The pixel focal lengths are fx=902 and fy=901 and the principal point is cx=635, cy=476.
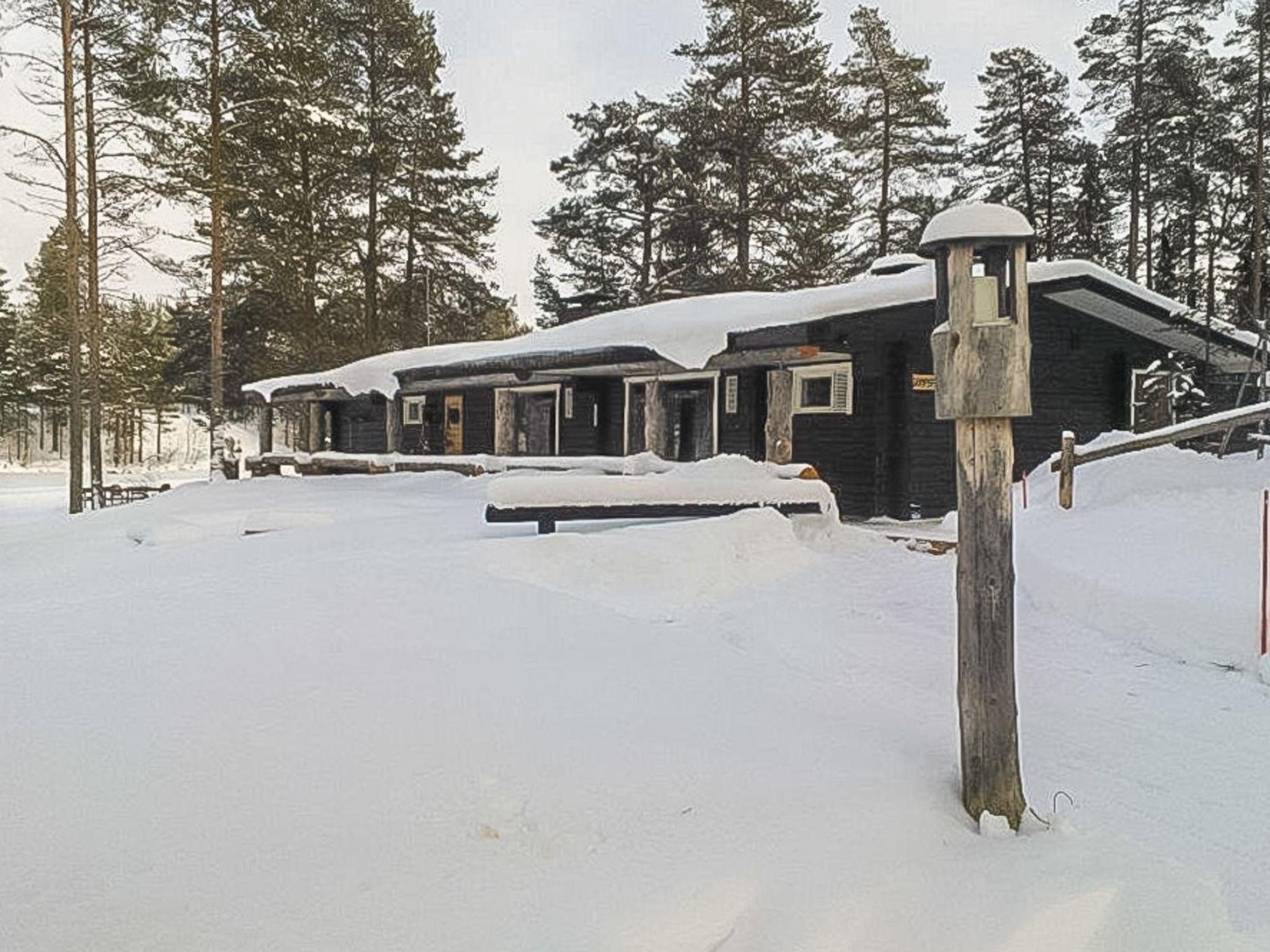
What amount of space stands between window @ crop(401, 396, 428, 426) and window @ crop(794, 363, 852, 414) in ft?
30.9

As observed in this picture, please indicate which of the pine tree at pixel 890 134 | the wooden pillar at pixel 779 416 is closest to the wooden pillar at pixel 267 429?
the wooden pillar at pixel 779 416

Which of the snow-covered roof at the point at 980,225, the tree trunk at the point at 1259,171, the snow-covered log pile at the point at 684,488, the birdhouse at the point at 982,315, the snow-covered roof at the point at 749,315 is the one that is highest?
the tree trunk at the point at 1259,171

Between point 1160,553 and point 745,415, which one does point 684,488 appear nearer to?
point 1160,553

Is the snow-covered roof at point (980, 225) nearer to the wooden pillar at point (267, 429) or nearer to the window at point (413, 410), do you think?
the window at point (413, 410)

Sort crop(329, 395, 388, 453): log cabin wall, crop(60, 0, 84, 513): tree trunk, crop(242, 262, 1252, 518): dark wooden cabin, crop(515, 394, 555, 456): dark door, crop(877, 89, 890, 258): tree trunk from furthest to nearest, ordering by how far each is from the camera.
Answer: crop(877, 89, 890, 258): tree trunk, crop(329, 395, 388, 453): log cabin wall, crop(515, 394, 555, 456): dark door, crop(60, 0, 84, 513): tree trunk, crop(242, 262, 1252, 518): dark wooden cabin

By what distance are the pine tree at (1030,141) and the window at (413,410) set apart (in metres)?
16.7

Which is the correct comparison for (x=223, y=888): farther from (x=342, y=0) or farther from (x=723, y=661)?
(x=342, y=0)

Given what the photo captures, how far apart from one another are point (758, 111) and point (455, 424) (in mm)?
11981

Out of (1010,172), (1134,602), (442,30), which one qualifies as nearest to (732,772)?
(1134,602)

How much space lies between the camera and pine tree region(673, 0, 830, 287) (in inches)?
923

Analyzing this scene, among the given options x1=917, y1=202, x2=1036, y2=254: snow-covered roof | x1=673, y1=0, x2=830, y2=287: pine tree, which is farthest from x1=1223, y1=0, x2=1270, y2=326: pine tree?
x1=917, y1=202, x2=1036, y2=254: snow-covered roof

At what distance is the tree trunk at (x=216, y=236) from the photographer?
53.7 ft

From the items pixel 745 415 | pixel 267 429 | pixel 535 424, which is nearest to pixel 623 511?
pixel 745 415

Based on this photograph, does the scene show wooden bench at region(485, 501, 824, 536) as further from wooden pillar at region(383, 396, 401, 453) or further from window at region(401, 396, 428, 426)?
window at region(401, 396, 428, 426)
